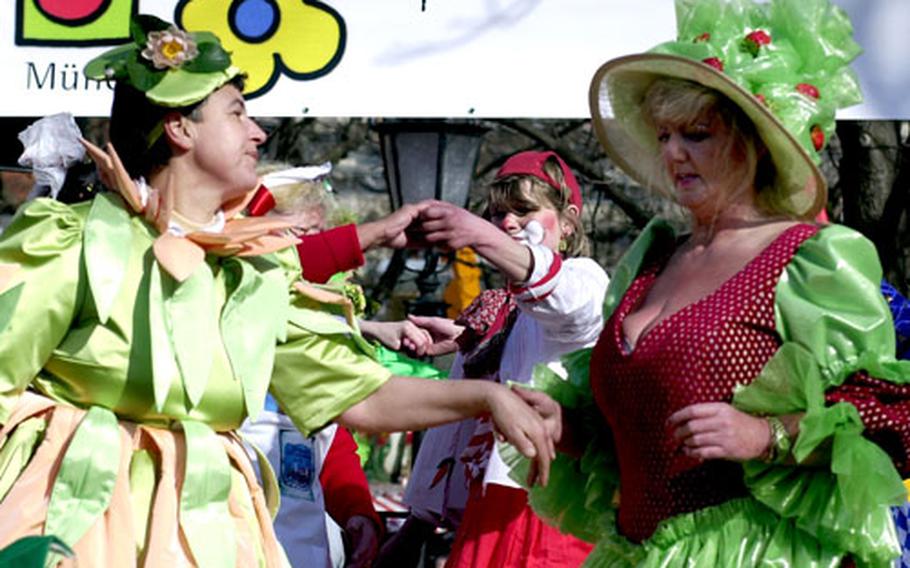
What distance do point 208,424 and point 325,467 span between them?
1.55 metres

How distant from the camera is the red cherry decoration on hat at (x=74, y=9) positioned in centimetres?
596

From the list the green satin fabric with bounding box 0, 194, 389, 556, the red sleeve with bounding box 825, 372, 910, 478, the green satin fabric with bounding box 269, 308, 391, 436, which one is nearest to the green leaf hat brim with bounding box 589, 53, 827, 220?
the red sleeve with bounding box 825, 372, 910, 478

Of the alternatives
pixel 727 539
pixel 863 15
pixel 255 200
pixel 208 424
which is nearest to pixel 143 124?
pixel 208 424

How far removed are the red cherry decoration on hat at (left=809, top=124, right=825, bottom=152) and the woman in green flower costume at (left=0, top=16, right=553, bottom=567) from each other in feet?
2.70

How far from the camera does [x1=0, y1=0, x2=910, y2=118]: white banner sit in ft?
19.1

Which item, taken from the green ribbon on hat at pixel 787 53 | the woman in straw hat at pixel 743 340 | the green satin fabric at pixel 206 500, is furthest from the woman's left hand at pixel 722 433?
the green satin fabric at pixel 206 500

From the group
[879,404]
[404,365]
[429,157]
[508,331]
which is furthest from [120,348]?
[429,157]

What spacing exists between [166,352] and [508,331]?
Result: 1.62m

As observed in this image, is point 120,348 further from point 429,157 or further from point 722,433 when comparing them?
point 429,157

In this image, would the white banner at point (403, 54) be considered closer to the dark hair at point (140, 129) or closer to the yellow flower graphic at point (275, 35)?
the yellow flower graphic at point (275, 35)

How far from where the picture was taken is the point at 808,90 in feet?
12.0

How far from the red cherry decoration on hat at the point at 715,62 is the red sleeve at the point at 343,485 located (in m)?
2.02

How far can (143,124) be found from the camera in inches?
153

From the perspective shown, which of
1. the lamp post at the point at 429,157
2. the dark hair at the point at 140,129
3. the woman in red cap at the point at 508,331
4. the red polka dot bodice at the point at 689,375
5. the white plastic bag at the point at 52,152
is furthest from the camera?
the lamp post at the point at 429,157
